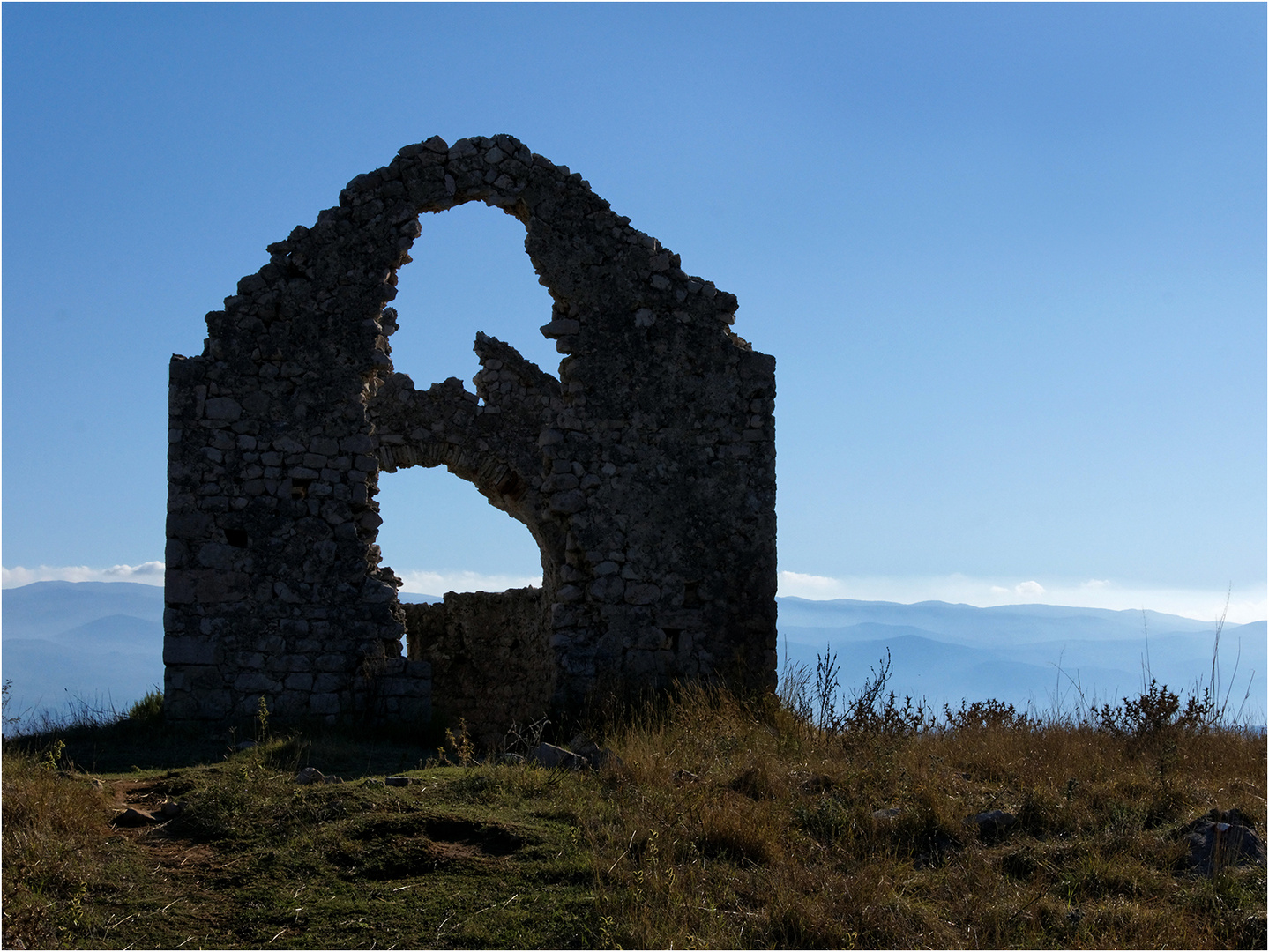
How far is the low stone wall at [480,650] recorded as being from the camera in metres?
13.6

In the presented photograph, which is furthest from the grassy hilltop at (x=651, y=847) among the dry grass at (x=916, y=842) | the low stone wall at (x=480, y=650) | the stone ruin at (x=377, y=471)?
the low stone wall at (x=480, y=650)

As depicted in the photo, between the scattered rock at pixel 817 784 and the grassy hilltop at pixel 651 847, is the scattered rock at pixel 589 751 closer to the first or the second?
the grassy hilltop at pixel 651 847

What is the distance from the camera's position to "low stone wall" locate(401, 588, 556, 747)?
13.6 metres

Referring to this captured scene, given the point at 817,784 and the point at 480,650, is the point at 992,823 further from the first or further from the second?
the point at 480,650

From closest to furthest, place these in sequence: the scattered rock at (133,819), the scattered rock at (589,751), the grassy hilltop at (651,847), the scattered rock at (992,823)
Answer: the grassy hilltop at (651,847), the scattered rock at (133,819), the scattered rock at (992,823), the scattered rock at (589,751)

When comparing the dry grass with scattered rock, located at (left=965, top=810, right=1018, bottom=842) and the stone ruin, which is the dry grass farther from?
the stone ruin

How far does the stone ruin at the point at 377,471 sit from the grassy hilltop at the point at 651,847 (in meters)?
1.66

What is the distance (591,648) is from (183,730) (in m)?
3.59

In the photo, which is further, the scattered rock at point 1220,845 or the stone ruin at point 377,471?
the stone ruin at point 377,471

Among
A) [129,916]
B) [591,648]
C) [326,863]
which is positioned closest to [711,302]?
[591,648]

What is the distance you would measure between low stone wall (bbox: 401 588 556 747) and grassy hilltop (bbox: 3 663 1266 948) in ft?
18.4

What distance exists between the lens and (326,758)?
25.2 ft

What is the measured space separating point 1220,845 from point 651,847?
3.01 m

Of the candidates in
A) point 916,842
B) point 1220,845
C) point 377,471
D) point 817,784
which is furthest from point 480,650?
point 1220,845
